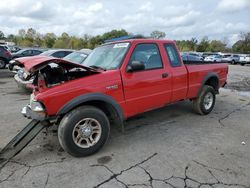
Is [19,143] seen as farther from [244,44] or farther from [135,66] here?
[244,44]

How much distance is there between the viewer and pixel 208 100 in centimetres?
632

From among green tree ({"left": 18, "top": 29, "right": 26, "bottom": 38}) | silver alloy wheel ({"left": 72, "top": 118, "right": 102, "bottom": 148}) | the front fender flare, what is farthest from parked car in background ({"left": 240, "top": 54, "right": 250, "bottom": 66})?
green tree ({"left": 18, "top": 29, "right": 26, "bottom": 38})

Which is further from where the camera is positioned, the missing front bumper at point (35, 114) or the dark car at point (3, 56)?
the dark car at point (3, 56)

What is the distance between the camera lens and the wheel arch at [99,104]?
144 inches

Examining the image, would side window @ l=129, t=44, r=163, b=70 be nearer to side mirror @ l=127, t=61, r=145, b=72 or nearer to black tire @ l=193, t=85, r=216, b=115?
side mirror @ l=127, t=61, r=145, b=72

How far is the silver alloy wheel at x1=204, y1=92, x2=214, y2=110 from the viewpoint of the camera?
20.4 feet

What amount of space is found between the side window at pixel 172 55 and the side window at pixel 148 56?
33 cm

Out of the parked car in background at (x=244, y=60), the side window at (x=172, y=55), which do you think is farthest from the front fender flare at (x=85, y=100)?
the parked car in background at (x=244, y=60)

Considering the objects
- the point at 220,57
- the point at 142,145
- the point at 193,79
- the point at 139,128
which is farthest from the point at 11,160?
the point at 220,57

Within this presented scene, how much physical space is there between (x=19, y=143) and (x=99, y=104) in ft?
4.69

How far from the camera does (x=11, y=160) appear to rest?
3768 mm

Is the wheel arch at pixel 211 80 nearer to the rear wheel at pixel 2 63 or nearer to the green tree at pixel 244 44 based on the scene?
the rear wheel at pixel 2 63

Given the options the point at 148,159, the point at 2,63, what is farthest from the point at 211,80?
the point at 2,63

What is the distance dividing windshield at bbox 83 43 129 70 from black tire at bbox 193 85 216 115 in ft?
8.58
